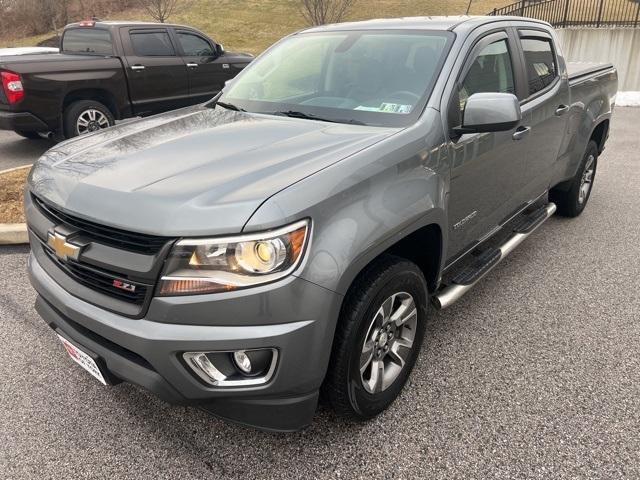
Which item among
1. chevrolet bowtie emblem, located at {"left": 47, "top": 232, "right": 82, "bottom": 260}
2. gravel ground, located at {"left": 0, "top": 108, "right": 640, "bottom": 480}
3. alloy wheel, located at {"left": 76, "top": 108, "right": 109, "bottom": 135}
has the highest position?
chevrolet bowtie emblem, located at {"left": 47, "top": 232, "right": 82, "bottom": 260}

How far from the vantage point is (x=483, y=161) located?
297 centimetres

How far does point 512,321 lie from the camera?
3.37 metres

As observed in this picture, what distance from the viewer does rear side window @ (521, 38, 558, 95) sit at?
367 cm

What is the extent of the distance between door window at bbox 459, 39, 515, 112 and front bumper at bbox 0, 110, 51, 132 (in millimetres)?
5981

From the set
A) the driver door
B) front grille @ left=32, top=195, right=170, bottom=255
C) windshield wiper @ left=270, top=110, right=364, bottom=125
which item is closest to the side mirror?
the driver door

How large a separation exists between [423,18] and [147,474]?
122 inches

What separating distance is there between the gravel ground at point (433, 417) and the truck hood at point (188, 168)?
3.55 feet

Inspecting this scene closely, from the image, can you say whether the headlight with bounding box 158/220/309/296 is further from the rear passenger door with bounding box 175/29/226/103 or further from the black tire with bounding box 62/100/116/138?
the rear passenger door with bounding box 175/29/226/103

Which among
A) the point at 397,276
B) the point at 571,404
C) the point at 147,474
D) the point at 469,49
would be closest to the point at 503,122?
the point at 469,49

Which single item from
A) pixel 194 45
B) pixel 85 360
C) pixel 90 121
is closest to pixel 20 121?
pixel 90 121

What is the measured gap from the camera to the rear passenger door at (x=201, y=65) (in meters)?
8.53

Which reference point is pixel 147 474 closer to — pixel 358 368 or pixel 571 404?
pixel 358 368

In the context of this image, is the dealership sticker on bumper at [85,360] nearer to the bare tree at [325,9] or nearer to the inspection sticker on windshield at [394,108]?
the inspection sticker on windshield at [394,108]

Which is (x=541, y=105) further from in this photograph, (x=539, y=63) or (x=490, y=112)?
(x=490, y=112)
